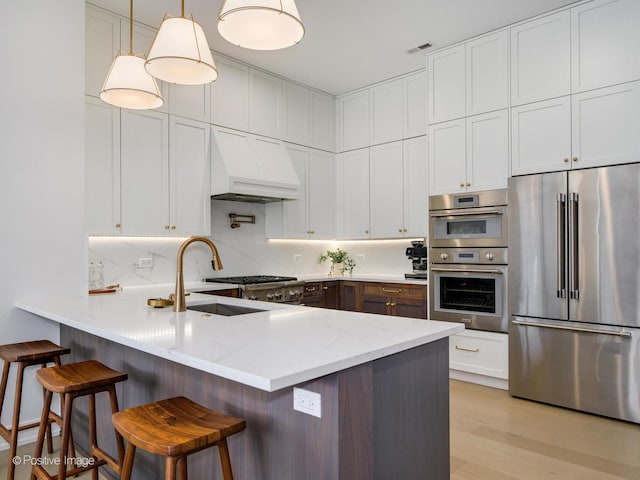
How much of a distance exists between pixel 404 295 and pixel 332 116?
2.42 metres

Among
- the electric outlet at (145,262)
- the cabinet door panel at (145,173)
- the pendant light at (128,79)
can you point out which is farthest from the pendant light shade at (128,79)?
the electric outlet at (145,262)

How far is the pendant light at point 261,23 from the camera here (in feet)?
5.78

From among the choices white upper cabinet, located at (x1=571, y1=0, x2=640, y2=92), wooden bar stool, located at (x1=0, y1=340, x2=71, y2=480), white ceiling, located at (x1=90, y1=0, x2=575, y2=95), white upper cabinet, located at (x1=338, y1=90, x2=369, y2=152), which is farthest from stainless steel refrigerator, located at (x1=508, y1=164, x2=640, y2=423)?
wooden bar stool, located at (x1=0, y1=340, x2=71, y2=480)

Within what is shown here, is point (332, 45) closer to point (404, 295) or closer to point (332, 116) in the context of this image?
point (332, 116)

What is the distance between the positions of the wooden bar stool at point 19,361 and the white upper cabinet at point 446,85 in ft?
11.5

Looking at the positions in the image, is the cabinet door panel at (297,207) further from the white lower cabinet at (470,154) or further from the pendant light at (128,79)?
the pendant light at (128,79)

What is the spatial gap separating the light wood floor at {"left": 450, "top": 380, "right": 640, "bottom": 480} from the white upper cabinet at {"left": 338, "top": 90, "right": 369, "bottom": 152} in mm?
3064

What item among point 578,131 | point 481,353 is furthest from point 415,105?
point 481,353

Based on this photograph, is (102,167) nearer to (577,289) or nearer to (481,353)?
(481,353)

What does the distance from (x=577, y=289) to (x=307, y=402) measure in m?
2.65

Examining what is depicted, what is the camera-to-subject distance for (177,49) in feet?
6.50

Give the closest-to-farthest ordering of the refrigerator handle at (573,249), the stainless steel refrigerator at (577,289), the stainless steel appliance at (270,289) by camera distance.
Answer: the stainless steel refrigerator at (577,289), the refrigerator handle at (573,249), the stainless steel appliance at (270,289)

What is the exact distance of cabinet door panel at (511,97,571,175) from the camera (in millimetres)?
3373

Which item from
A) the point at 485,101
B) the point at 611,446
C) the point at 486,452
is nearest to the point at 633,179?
the point at 485,101
